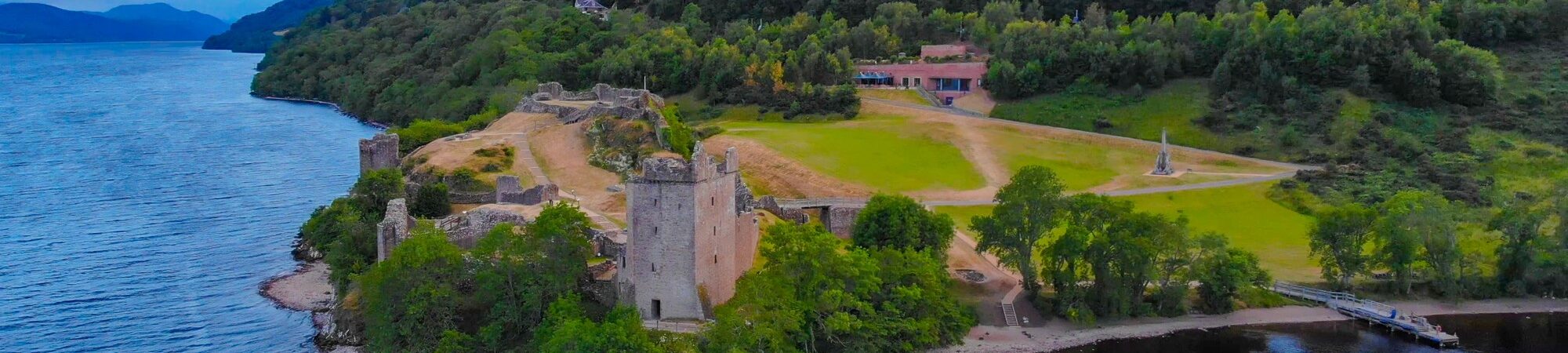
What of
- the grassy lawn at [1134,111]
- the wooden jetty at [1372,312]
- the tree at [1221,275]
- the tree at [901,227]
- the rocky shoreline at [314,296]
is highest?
the grassy lawn at [1134,111]

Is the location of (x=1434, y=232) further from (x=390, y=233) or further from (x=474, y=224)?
(x=390, y=233)

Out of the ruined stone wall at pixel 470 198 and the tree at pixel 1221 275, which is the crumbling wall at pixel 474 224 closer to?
the ruined stone wall at pixel 470 198

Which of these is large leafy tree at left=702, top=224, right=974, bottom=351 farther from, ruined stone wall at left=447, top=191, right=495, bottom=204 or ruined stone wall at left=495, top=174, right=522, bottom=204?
ruined stone wall at left=447, top=191, right=495, bottom=204

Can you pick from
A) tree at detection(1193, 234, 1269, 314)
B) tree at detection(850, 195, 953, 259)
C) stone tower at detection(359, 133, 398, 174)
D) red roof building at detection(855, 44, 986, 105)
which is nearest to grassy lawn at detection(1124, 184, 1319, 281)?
tree at detection(1193, 234, 1269, 314)

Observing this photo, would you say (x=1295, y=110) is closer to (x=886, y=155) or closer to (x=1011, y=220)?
(x=886, y=155)

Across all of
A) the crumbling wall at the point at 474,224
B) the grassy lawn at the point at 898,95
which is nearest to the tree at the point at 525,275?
the crumbling wall at the point at 474,224
